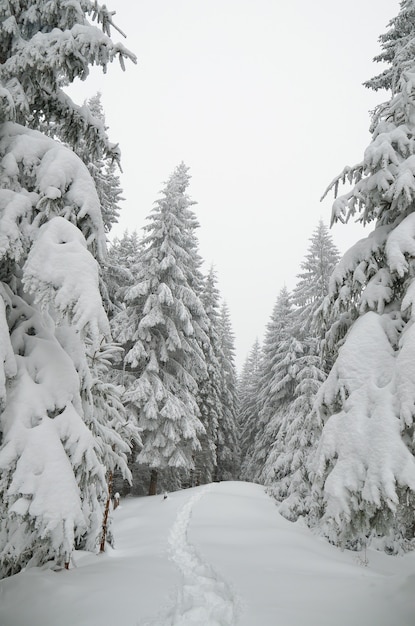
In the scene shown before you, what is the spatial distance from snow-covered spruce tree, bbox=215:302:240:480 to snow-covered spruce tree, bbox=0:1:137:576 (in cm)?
2652

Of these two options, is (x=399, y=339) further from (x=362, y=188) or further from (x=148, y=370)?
(x=148, y=370)

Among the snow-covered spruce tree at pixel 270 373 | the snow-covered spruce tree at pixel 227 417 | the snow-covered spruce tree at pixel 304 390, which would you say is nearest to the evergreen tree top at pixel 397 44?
the snow-covered spruce tree at pixel 304 390

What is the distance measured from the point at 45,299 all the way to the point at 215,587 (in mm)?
5914

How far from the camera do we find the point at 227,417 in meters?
32.9

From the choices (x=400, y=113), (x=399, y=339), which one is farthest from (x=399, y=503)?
(x=400, y=113)

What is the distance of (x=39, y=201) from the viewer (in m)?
4.64

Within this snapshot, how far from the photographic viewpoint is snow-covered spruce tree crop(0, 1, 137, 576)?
13.1ft

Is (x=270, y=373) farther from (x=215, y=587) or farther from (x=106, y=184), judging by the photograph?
(x=215, y=587)

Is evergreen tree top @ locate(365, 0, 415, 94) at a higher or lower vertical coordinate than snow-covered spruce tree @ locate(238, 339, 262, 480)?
higher

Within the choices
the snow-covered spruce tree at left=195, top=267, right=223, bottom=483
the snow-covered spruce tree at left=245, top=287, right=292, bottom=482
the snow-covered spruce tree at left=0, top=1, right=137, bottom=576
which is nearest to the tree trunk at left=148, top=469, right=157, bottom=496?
the snow-covered spruce tree at left=195, top=267, right=223, bottom=483

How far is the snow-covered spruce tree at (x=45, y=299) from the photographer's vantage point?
4.01 m

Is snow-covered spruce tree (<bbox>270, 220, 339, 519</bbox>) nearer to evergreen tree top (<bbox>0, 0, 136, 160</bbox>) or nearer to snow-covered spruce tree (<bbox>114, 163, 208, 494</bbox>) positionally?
snow-covered spruce tree (<bbox>114, 163, 208, 494</bbox>)

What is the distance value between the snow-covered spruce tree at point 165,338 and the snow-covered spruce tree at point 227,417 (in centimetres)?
1142

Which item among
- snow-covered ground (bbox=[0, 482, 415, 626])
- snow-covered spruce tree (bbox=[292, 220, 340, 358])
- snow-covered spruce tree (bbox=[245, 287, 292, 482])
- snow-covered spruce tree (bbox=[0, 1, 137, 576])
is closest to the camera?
snow-covered spruce tree (bbox=[0, 1, 137, 576])
